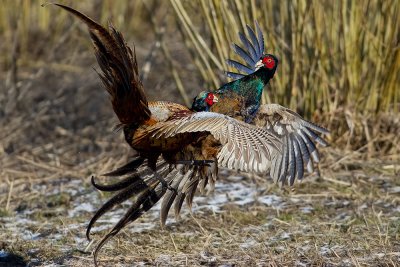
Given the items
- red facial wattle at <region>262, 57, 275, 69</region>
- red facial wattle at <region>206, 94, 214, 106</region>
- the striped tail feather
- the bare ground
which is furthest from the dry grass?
red facial wattle at <region>262, 57, 275, 69</region>

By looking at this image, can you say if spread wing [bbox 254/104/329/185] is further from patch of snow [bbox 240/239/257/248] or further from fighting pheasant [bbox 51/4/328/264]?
patch of snow [bbox 240/239/257/248]

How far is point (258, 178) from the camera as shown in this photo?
479 cm

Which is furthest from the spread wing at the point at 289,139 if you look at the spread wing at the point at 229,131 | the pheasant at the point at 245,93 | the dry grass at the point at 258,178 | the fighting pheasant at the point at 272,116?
the spread wing at the point at 229,131

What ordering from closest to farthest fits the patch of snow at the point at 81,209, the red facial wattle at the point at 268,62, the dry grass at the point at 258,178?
the dry grass at the point at 258,178
the red facial wattle at the point at 268,62
the patch of snow at the point at 81,209

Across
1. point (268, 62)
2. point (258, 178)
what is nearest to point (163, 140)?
point (268, 62)

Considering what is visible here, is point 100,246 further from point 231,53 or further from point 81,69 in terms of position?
point 81,69

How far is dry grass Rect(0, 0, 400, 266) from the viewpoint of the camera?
3713 millimetres

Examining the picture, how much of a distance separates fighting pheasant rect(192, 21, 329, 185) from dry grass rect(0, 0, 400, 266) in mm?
273

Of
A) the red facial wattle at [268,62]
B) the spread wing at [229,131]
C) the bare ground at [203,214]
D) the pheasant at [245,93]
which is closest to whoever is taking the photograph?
the spread wing at [229,131]

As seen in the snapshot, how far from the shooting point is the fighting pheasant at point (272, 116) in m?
3.93

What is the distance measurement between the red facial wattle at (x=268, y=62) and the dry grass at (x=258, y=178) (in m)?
0.74

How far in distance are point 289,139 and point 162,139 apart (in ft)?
2.84

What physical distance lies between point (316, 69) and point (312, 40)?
177 mm

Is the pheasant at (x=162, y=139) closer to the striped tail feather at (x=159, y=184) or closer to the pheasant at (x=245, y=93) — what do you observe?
the striped tail feather at (x=159, y=184)
